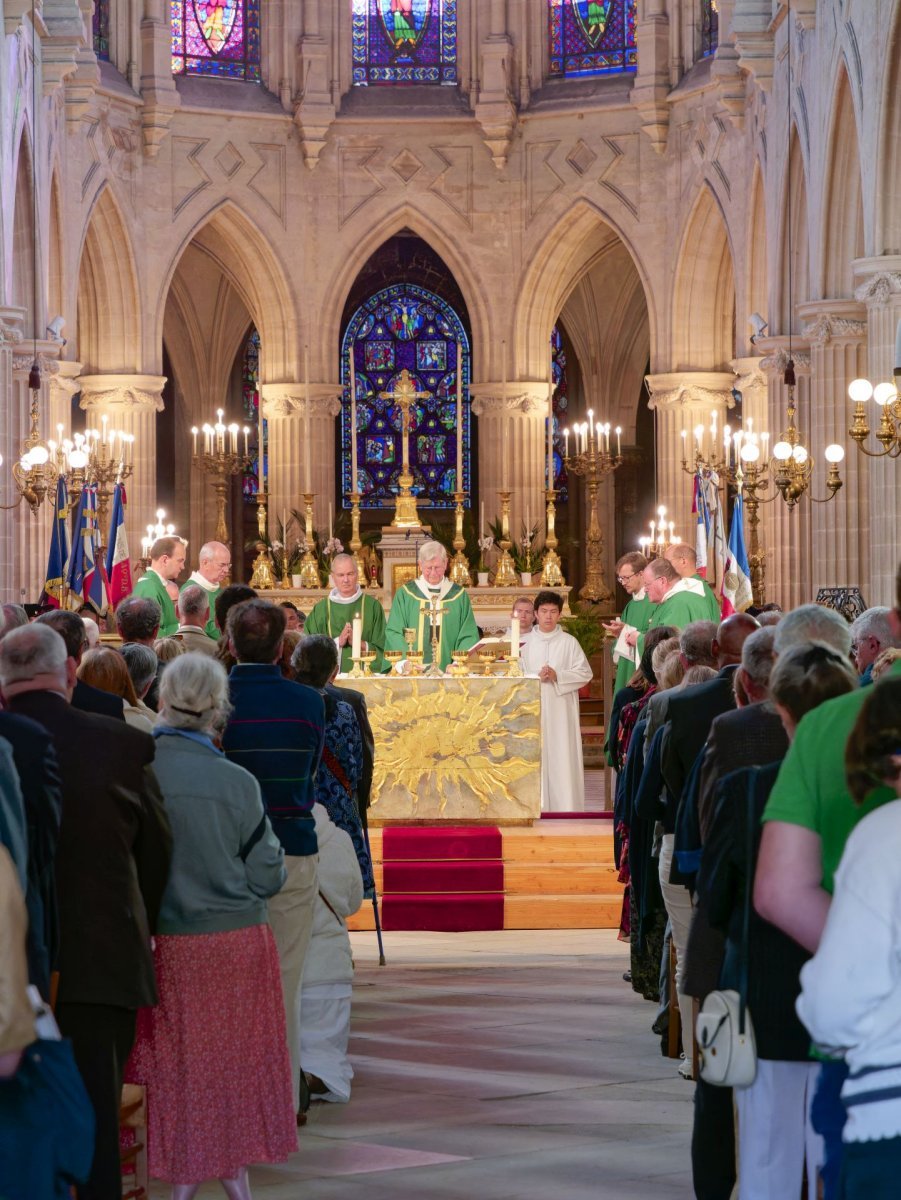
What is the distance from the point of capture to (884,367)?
16.3 meters

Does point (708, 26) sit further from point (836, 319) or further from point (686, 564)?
point (686, 564)

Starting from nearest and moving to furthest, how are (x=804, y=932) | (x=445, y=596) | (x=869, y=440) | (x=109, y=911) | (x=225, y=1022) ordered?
(x=804, y=932), (x=109, y=911), (x=225, y=1022), (x=445, y=596), (x=869, y=440)

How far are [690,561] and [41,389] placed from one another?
11876 mm

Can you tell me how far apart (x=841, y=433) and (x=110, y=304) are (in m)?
10.1

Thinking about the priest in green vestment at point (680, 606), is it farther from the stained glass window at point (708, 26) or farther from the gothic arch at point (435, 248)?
the gothic arch at point (435, 248)

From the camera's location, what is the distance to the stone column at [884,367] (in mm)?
16250

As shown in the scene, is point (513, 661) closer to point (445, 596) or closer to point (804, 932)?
point (445, 596)

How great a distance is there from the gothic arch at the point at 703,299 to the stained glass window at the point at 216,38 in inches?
239

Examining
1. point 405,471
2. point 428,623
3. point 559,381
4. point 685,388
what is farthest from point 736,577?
point 559,381

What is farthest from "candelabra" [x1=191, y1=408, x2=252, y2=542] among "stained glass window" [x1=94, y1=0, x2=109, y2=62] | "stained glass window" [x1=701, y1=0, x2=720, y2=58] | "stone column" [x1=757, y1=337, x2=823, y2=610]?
"stained glass window" [x1=701, y1=0, x2=720, y2=58]

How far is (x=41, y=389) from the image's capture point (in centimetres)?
2155

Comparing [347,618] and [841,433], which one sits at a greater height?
[841,433]

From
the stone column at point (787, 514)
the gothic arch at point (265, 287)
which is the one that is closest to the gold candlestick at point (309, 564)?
the gothic arch at point (265, 287)

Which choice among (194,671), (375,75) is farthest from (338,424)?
Answer: (194,671)
